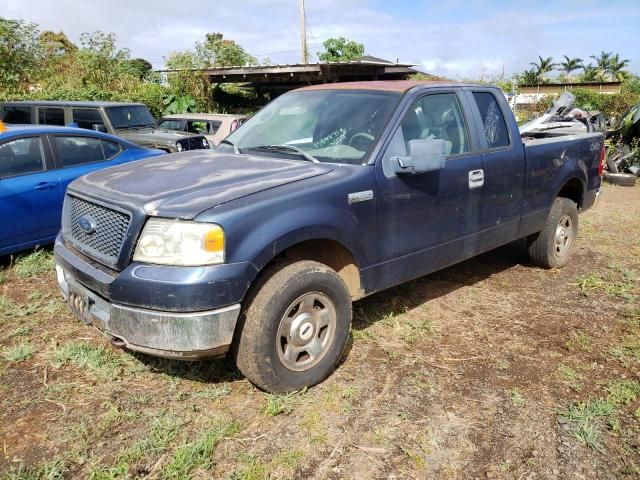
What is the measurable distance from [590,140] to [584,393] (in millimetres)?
3255

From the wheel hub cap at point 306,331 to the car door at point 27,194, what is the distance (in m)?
3.60

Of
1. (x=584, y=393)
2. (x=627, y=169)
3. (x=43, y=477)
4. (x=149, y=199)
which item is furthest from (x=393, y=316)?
(x=627, y=169)

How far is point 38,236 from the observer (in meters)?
5.38

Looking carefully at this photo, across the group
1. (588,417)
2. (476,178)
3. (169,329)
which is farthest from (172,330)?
(476,178)

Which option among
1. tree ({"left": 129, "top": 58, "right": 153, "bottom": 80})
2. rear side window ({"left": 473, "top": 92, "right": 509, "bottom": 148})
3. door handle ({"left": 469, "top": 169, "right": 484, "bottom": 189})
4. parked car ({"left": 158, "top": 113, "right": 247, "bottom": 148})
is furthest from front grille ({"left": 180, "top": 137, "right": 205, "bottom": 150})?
tree ({"left": 129, "top": 58, "right": 153, "bottom": 80})

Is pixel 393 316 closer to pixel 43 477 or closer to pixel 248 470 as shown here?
pixel 248 470

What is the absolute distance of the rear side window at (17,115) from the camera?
10211mm

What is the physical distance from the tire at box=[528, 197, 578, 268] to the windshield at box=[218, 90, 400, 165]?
248 centimetres

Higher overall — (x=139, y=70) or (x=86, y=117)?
(x=139, y=70)

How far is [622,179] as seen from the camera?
37.2 ft

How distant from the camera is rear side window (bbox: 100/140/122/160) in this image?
6367 millimetres

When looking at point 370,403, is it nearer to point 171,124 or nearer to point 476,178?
point 476,178

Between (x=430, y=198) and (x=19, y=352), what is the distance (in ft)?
9.91

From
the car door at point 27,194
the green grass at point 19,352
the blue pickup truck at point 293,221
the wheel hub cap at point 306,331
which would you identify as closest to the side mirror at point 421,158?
the blue pickup truck at point 293,221
